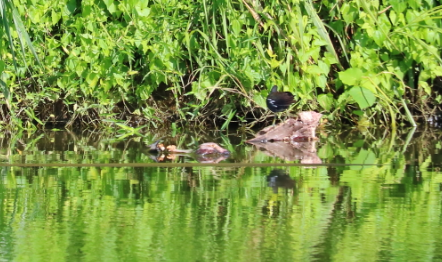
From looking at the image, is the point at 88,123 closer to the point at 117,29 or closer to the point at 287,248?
the point at 117,29

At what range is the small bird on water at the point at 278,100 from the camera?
4.29m

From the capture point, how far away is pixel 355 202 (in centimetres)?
232

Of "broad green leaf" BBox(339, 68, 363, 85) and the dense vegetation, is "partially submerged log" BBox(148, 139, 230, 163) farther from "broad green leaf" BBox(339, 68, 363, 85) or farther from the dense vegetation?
"broad green leaf" BBox(339, 68, 363, 85)

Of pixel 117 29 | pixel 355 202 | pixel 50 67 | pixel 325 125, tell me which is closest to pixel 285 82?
pixel 325 125

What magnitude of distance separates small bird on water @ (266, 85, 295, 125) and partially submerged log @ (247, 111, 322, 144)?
21cm

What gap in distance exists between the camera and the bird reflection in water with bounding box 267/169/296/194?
258cm

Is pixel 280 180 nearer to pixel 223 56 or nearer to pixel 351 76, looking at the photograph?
pixel 351 76

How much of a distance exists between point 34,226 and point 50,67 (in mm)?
2635

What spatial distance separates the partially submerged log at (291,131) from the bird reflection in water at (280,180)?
42.2 inches

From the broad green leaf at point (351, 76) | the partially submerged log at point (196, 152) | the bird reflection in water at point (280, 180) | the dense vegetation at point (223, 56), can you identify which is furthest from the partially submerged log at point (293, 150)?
the broad green leaf at point (351, 76)

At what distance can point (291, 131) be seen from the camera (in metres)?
4.04

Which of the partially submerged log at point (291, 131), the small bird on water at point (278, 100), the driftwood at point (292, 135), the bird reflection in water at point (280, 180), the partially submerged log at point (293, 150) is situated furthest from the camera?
the small bird on water at point (278, 100)

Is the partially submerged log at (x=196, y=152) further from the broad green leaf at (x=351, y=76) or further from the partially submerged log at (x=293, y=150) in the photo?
the broad green leaf at (x=351, y=76)

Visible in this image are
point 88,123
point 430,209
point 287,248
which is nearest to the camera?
point 287,248
